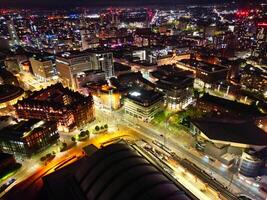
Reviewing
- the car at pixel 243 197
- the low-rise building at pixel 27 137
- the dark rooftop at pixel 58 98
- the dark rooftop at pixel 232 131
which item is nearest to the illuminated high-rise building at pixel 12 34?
the dark rooftop at pixel 58 98

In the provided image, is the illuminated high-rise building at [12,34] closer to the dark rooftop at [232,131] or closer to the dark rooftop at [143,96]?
the dark rooftop at [143,96]

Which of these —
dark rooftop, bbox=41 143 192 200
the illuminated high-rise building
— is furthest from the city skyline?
the illuminated high-rise building

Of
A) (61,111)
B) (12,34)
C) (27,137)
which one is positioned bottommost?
(27,137)

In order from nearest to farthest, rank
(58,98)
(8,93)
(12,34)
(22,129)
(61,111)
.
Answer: (22,129) → (61,111) → (58,98) → (8,93) → (12,34)

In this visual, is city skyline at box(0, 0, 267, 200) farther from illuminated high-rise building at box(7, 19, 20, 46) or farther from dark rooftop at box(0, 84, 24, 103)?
illuminated high-rise building at box(7, 19, 20, 46)

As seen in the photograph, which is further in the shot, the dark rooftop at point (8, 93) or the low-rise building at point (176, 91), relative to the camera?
the dark rooftop at point (8, 93)

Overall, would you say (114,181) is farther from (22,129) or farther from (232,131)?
(232,131)

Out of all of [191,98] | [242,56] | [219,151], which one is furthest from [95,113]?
[242,56]

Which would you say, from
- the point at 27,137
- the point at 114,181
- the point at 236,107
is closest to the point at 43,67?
the point at 27,137
